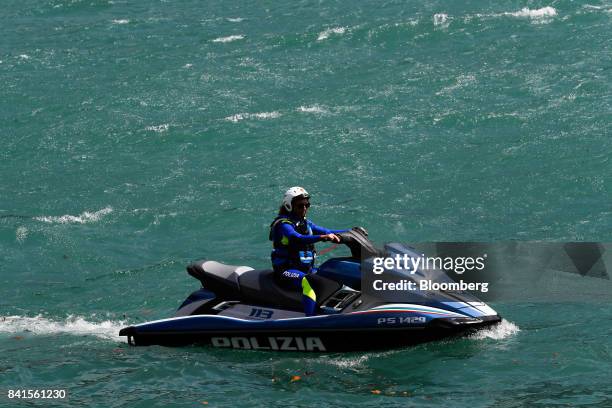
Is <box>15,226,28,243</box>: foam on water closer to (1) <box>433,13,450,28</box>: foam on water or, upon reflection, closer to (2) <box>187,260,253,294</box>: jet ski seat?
(2) <box>187,260,253,294</box>: jet ski seat

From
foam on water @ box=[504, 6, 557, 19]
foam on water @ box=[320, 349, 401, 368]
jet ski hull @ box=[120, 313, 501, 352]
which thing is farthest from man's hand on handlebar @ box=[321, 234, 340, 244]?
foam on water @ box=[504, 6, 557, 19]

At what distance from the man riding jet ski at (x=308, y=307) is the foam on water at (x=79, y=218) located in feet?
24.7

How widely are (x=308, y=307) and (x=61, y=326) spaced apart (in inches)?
193

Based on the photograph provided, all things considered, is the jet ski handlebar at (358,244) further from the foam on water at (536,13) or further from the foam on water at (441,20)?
the foam on water at (536,13)

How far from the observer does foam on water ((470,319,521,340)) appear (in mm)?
13969

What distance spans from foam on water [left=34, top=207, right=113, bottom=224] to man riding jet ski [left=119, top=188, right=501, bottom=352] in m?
7.53

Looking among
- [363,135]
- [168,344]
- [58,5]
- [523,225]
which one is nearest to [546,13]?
[363,135]

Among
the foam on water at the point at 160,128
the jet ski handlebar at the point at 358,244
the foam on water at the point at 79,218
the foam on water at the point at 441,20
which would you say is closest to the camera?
the jet ski handlebar at the point at 358,244

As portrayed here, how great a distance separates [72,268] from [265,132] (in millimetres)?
8275

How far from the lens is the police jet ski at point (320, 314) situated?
1391cm

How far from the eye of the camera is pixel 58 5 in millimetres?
40875

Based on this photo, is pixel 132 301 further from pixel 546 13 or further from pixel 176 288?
pixel 546 13

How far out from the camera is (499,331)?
14289 mm

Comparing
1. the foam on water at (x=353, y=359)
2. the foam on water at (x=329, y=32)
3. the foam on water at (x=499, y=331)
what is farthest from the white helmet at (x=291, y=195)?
the foam on water at (x=329, y=32)
